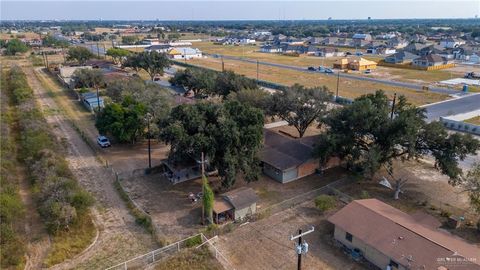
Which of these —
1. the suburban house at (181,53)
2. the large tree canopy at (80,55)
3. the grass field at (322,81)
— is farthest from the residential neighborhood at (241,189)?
the suburban house at (181,53)

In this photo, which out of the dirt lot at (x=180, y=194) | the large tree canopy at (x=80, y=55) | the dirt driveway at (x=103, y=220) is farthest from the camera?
the large tree canopy at (x=80, y=55)

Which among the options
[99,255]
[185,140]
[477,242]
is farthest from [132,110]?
[477,242]

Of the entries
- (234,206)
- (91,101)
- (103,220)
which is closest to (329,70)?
(91,101)

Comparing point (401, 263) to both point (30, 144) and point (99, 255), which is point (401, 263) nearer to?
point (99, 255)

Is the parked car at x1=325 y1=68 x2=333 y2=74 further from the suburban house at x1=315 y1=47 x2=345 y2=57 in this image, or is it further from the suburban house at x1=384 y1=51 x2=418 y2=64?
the suburban house at x1=315 y1=47 x2=345 y2=57

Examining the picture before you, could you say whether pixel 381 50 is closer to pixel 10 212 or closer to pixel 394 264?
pixel 394 264

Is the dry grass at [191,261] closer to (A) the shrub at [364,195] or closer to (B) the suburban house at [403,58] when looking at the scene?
(A) the shrub at [364,195]

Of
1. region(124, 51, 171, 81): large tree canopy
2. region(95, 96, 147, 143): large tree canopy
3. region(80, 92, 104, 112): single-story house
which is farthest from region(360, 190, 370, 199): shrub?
region(124, 51, 171, 81): large tree canopy
